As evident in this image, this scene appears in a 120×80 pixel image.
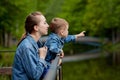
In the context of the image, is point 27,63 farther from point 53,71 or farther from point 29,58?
point 53,71

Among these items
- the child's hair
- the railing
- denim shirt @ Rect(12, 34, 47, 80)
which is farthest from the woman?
the child's hair

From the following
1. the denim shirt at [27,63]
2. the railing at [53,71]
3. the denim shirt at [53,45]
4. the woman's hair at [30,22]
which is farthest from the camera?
the denim shirt at [53,45]

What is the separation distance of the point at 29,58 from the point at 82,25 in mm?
29827

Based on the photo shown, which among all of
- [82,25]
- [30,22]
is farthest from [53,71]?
[82,25]

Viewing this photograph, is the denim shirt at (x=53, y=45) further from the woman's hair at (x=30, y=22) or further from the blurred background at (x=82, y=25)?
the blurred background at (x=82, y=25)

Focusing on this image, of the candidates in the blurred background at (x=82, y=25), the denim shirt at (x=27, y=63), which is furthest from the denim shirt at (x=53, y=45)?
the blurred background at (x=82, y=25)

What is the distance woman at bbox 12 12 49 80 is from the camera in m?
3.55

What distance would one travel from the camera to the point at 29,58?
3543 mm

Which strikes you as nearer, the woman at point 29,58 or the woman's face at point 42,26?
the woman at point 29,58

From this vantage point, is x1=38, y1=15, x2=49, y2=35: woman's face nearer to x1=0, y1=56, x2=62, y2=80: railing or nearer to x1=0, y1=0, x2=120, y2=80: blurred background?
x1=0, y1=56, x2=62, y2=80: railing

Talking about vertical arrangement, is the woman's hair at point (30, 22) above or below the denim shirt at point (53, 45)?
above

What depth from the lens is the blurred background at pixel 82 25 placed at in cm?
2114

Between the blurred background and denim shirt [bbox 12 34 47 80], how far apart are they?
49.6 ft

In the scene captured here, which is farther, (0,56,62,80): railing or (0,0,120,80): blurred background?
(0,0,120,80): blurred background
